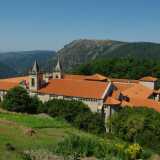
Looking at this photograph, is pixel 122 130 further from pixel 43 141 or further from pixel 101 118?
pixel 43 141

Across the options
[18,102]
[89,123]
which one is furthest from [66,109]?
[18,102]

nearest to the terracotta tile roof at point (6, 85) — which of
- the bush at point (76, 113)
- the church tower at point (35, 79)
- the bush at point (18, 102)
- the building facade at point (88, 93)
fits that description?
the building facade at point (88, 93)

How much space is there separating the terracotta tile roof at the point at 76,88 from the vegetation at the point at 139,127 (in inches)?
329

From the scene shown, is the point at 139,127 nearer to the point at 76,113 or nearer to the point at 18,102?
the point at 76,113

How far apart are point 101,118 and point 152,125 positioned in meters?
10.5

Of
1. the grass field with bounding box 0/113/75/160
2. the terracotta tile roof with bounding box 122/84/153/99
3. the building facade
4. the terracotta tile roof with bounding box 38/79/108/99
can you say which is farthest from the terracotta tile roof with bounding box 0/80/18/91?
the grass field with bounding box 0/113/75/160

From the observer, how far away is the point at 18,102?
220 ft

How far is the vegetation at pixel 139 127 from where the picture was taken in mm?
55622

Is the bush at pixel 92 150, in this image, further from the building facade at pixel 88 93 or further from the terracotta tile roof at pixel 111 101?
the building facade at pixel 88 93

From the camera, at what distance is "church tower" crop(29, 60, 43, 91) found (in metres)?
74.5

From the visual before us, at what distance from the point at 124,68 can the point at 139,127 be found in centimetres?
7558

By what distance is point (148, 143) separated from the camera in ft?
179

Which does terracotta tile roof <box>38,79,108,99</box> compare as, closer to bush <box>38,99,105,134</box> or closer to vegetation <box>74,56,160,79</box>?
bush <box>38,99,105,134</box>

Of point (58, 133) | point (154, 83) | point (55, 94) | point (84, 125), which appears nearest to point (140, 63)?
point (154, 83)
